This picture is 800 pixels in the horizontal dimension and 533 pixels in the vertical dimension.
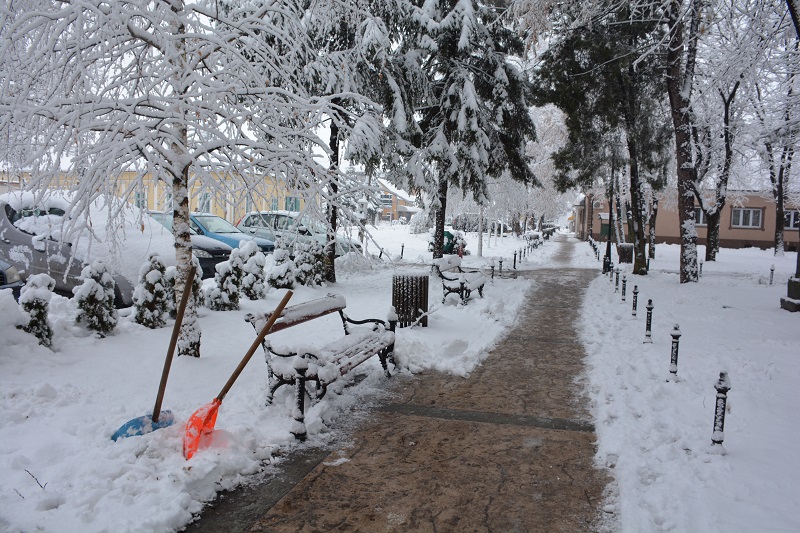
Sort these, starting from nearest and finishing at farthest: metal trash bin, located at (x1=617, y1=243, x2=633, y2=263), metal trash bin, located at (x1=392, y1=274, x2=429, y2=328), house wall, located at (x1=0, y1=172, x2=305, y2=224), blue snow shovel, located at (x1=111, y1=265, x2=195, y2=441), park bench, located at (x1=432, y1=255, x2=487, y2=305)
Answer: blue snow shovel, located at (x1=111, y1=265, x2=195, y2=441)
house wall, located at (x1=0, y1=172, x2=305, y2=224)
metal trash bin, located at (x1=392, y1=274, x2=429, y2=328)
park bench, located at (x1=432, y1=255, x2=487, y2=305)
metal trash bin, located at (x1=617, y1=243, x2=633, y2=263)

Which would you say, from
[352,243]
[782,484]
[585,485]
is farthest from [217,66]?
[782,484]

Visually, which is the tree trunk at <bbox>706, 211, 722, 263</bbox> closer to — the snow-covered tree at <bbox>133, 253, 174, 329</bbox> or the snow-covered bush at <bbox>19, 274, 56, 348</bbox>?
the snow-covered tree at <bbox>133, 253, 174, 329</bbox>

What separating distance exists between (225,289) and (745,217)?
48000 mm

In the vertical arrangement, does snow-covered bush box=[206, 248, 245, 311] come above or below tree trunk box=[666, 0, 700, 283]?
below

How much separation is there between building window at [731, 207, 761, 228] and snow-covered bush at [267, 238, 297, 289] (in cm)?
4447

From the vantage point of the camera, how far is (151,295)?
7773mm

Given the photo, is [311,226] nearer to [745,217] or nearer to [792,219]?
[745,217]

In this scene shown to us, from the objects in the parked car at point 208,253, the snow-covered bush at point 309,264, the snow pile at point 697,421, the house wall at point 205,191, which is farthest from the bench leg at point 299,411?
the snow-covered bush at point 309,264

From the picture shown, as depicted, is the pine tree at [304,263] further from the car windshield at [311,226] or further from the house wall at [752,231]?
the house wall at [752,231]

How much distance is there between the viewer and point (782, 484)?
4.09 meters

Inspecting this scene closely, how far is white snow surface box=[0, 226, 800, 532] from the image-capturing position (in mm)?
3619

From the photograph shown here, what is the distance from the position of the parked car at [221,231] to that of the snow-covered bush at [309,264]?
1553 millimetres

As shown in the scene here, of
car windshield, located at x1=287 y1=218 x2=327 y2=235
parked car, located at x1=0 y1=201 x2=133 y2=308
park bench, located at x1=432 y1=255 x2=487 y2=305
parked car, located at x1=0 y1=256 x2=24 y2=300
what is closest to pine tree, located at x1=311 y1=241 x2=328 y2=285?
park bench, located at x1=432 y1=255 x2=487 y2=305

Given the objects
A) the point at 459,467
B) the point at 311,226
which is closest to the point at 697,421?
the point at 459,467
